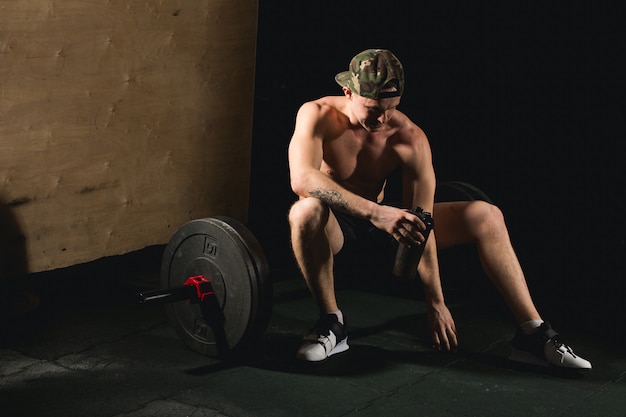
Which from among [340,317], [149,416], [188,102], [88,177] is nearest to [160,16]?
[188,102]

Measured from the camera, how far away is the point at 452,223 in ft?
11.3

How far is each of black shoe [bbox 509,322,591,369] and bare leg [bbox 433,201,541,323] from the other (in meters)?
0.07

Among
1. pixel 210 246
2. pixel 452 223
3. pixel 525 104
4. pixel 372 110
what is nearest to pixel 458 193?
pixel 452 223

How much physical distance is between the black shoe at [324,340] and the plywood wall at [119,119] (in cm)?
132

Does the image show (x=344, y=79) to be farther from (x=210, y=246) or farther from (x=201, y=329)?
(x=201, y=329)

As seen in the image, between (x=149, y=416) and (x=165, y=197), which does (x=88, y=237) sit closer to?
(x=165, y=197)

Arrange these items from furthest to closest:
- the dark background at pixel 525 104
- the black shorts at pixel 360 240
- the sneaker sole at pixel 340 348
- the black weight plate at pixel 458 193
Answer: the dark background at pixel 525 104 → the black weight plate at pixel 458 193 → the black shorts at pixel 360 240 → the sneaker sole at pixel 340 348

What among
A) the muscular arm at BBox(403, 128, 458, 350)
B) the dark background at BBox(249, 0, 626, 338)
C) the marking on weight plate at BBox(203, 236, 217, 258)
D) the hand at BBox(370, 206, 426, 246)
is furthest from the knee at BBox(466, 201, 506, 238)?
the marking on weight plate at BBox(203, 236, 217, 258)

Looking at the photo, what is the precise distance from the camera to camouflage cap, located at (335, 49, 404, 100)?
3135 mm

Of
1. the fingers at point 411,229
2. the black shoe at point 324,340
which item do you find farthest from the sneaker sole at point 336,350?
the fingers at point 411,229

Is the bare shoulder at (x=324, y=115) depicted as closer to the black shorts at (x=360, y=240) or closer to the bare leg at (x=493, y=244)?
the black shorts at (x=360, y=240)

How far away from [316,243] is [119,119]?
1.32 meters

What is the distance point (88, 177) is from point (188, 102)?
64 cm

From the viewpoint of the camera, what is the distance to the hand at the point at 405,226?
3.00 meters
